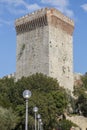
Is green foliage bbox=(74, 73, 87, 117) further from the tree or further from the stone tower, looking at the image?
the tree

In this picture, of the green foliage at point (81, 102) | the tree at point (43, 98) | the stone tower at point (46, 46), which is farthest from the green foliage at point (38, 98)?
the green foliage at point (81, 102)

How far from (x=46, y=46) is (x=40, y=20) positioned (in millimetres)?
3572

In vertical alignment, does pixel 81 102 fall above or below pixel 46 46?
below

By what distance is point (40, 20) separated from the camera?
160ft

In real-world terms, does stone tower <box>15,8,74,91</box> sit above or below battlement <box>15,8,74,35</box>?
below

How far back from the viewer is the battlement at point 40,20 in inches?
1917

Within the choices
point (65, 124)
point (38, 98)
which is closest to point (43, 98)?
point (38, 98)

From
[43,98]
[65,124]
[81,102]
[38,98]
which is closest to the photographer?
[38,98]

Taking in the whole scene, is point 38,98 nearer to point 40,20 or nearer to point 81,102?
point 81,102

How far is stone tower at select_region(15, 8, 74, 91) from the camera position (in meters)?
47.3

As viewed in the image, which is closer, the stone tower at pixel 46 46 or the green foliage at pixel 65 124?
the green foliage at pixel 65 124

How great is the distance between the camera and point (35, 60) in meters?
47.8

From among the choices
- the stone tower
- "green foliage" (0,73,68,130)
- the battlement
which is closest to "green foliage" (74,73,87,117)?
the stone tower

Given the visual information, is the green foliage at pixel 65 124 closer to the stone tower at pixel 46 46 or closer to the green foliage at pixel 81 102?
the green foliage at pixel 81 102
